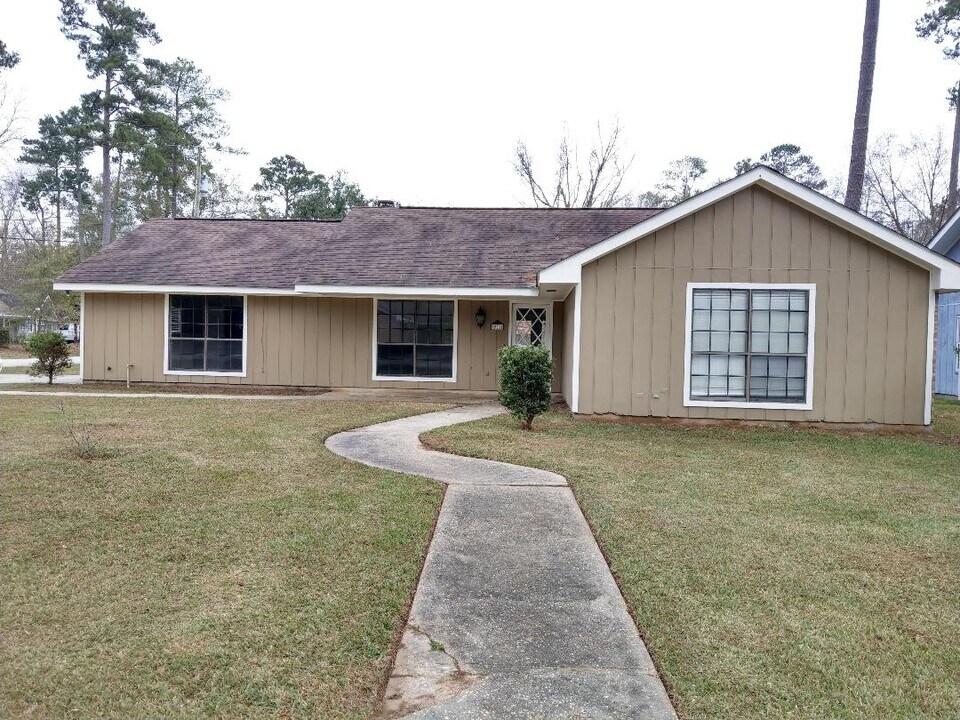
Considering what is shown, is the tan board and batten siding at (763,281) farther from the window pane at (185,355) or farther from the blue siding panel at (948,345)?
the window pane at (185,355)

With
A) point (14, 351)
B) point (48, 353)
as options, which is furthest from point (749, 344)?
point (14, 351)

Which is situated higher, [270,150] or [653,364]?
[270,150]

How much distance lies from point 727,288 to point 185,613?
8150 millimetres

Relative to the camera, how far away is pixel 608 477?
6.19m

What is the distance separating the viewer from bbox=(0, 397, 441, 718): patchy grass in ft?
8.18

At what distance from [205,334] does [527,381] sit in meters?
8.25

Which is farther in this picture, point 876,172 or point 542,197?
point 542,197

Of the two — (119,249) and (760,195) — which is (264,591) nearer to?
(760,195)

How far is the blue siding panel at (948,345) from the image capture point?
15.7 m

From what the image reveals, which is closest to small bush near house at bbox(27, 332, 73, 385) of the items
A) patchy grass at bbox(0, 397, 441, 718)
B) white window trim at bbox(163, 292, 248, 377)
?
white window trim at bbox(163, 292, 248, 377)

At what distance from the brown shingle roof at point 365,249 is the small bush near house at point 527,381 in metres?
3.37

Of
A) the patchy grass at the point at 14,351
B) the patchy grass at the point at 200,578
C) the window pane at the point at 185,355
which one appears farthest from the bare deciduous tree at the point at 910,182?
the patchy grass at the point at 14,351

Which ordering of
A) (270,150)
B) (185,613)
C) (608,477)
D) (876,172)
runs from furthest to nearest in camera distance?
1. (270,150)
2. (876,172)
3. (608,477)
4. (185,613)

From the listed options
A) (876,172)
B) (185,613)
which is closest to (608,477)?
(185,613)
